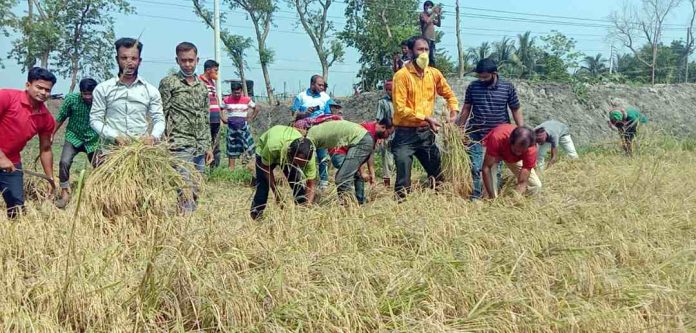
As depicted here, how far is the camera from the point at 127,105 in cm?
425

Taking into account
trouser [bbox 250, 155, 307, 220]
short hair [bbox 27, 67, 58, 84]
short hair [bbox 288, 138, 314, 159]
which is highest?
short hair [bbox 27, 67, 58, 84]

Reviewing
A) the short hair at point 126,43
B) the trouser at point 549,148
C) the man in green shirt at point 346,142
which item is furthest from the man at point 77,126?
the trouser at point 549,148

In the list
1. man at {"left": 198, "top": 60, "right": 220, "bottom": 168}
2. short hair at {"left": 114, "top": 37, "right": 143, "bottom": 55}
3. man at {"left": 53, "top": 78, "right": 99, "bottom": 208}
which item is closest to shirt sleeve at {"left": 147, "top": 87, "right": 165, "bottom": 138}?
short hair at {"left": 114, "top": 37, "right": 143, "bottom": 55}

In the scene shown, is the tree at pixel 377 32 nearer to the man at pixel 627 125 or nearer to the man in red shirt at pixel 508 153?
the man at pixel 627 125

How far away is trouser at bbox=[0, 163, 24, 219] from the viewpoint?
164 inches

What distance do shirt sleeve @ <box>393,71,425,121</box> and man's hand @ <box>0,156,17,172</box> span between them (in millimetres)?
2945

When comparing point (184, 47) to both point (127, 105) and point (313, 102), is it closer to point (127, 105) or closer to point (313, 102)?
point (127, 105)

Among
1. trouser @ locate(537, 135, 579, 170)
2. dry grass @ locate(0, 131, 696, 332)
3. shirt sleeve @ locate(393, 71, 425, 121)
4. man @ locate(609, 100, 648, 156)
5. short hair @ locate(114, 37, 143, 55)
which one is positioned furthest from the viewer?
man @ locate(609, 100, 648, 156)

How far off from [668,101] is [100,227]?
507 inches

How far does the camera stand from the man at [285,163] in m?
4.34

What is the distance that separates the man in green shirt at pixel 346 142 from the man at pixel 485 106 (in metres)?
1.18

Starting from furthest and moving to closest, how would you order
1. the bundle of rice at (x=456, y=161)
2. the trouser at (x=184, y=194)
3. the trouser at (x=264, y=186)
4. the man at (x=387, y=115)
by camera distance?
the man at (x=387, y=115), the bundle of rice at (x=456, y=161), the trouser at (x=264, y=186), the trouser at (x=184, y=194)

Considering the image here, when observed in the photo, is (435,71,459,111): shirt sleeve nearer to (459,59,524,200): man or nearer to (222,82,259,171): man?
(459,59,524,200): man

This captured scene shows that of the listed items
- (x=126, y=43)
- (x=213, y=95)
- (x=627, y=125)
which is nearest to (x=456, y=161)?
(x=126, y=43)
